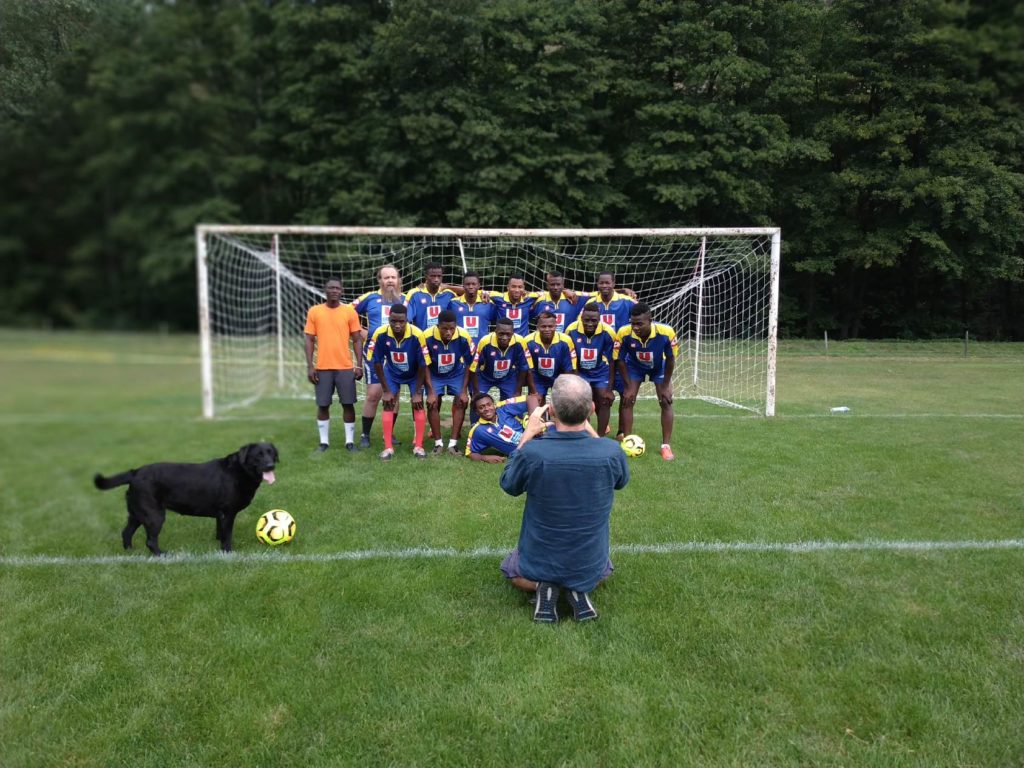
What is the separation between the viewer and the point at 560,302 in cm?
761

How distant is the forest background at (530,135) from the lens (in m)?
1.66

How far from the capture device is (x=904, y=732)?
7.91 ft

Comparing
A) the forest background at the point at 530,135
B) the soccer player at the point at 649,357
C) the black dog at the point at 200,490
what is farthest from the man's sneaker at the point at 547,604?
the soccer player at the point at 649,357

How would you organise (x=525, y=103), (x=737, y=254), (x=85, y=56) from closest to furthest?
(x=85, y=56) → (x=525, y=103) → (x=737, y=254)

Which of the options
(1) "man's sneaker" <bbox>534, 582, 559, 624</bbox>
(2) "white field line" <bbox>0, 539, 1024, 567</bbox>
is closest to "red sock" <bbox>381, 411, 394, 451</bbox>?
(2) "white field line" <bbox>0, 539, 1024, 567</bbox>

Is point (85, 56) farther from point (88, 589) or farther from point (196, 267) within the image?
point (88, 589)

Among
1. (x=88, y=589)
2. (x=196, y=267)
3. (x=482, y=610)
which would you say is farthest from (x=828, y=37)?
(x=88, y=589)

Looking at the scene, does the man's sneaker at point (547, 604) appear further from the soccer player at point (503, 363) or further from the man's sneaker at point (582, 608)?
the soccer player at point (503, 363)

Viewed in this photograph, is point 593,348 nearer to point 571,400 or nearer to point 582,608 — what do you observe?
point 571,400

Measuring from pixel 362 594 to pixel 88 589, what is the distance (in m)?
1.61

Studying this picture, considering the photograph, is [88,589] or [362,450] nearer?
[88,589]

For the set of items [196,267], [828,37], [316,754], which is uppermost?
[828,37]

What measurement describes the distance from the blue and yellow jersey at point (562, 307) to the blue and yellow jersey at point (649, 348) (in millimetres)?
838

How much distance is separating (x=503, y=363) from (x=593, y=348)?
103cm
